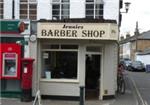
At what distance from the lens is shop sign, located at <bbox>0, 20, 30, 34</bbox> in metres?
20.7

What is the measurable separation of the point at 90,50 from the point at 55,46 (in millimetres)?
1588

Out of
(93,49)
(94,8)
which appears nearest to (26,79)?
(93,49)

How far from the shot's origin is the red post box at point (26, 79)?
66.5ft

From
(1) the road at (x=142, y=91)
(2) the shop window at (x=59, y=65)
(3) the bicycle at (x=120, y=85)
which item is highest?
(2) the shop window at (x=59, y=65)

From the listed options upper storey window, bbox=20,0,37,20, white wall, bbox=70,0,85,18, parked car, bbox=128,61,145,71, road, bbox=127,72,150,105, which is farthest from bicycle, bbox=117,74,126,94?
parked car, bbox=128,61,145,71

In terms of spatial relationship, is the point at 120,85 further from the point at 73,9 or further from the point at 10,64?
the point at 10,64

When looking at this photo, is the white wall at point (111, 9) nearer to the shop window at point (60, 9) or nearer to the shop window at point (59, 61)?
the shop window at point (60, 9)

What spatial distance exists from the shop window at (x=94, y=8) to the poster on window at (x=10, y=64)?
965 centimetres

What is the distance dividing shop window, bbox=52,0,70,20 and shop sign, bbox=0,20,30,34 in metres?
9.52

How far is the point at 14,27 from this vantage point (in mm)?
20969

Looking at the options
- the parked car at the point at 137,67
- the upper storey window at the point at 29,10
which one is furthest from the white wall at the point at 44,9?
the parked car at the point at 137,67

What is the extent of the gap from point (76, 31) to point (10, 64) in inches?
133

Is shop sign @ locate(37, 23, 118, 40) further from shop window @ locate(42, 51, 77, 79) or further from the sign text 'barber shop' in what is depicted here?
shop window @ locate(42, 51, 77, 79)

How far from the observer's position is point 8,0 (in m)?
30.4
